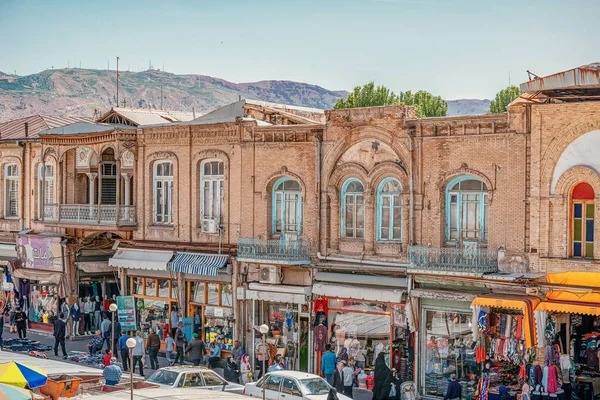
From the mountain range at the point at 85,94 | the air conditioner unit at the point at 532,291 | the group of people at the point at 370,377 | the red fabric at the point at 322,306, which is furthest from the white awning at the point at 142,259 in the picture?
the mountain range at the point at 85,94

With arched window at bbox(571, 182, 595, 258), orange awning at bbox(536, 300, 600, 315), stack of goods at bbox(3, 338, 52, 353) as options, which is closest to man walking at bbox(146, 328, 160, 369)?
stack of goods at bbox(3, 338, 52, 353)

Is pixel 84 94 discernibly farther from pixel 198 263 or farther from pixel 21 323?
pixel 198 263

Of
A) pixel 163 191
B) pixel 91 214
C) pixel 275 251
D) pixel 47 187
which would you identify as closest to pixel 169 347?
pixel 275 251

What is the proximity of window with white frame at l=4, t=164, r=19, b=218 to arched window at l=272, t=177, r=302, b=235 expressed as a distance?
14442 millimetres

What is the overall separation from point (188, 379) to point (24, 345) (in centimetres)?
1256

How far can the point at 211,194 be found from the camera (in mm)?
31609

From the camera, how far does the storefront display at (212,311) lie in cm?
3102

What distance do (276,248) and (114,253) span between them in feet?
32.3

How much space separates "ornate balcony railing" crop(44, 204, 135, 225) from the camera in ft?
111

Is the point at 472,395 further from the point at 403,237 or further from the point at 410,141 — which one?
the point at 410,141

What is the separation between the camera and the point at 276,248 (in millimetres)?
29266

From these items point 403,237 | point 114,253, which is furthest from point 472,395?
point 114,253

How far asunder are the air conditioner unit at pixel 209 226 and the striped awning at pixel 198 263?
84 centimetres

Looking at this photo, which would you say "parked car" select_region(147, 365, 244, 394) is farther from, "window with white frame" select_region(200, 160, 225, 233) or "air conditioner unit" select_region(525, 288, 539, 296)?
"window with white frame" select_region(200, 160, 225, 233)
